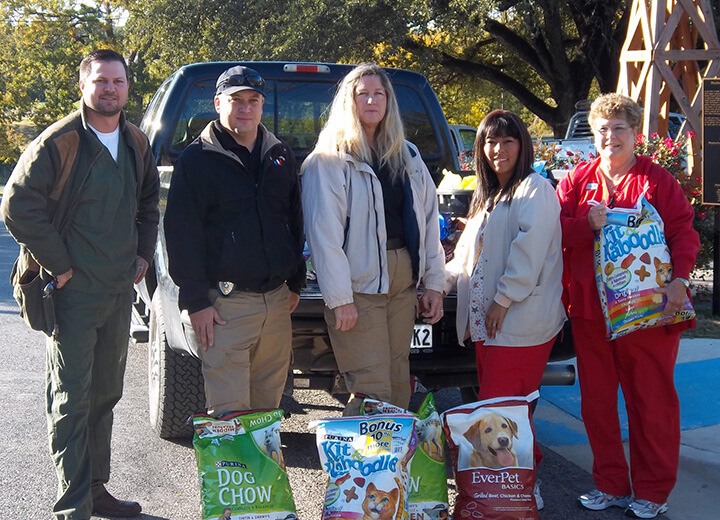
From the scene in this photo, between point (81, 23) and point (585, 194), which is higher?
point (81, 23)

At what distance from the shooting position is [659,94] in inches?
367

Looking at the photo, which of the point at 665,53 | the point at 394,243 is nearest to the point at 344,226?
the point at 394,243

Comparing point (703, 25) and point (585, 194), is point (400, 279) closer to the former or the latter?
point (585, 194)

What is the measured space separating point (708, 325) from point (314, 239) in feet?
18.0

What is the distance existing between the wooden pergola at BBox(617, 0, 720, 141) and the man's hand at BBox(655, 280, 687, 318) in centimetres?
559

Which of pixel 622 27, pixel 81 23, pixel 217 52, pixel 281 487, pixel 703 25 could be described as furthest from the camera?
pixel 81 23

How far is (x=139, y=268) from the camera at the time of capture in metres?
3.76

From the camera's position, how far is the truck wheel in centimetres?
441

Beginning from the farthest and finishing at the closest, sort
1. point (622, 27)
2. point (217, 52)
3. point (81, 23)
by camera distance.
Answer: point (81, 23) < point (622, 27) < point (217, 52)

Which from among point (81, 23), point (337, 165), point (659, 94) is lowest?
point (337, 165)

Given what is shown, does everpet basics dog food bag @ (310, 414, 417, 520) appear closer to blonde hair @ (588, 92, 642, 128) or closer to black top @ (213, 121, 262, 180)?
black top @ (213, 121, 262, 180)

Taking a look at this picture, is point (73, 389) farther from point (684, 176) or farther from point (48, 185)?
point (684, 176)

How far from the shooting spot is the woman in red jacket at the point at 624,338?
379 cm

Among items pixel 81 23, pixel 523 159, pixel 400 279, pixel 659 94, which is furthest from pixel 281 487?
pixel 81 23
